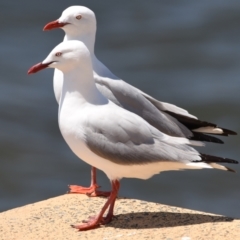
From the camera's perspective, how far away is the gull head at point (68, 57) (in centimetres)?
606

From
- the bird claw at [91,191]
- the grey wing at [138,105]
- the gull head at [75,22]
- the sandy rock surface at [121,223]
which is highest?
the gull head at [75,22]

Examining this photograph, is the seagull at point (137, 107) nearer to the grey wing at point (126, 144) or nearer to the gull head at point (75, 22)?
the gull head at point (75, 22)

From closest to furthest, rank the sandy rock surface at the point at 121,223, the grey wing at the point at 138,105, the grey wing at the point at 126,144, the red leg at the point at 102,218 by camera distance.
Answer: the sandy rock surface at the point at 121,223 < the grey wing at the point at 126,144 < the red leg at the point at 102,218 < the grey wing at the point at 138,105

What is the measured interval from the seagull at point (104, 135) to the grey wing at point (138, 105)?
70 cm

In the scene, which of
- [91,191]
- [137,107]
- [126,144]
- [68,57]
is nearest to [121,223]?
[126,144]

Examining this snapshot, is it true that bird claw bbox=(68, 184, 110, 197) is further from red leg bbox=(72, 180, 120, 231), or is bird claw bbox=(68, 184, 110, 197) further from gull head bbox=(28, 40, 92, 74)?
gull head bbox=(28, 40, 92, 74)

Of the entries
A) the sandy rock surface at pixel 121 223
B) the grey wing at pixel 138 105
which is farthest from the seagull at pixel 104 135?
the grey wing at pixel 138 105

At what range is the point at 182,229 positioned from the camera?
588 cm

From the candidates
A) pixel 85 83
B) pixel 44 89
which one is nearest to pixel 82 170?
pixel 44 89

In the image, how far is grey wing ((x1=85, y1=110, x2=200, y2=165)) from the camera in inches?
235

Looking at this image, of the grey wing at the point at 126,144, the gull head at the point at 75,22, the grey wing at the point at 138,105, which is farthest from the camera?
the gull head at the point at 75,22

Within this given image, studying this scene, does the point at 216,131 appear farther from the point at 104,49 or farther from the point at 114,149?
the point at 104,49

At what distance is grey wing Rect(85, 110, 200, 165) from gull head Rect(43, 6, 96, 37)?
57.3 inches

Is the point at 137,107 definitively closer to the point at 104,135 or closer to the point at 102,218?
the point at 104,135
